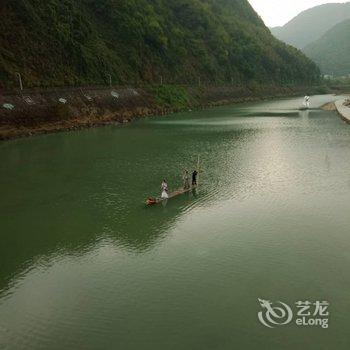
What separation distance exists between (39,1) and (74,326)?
290ft

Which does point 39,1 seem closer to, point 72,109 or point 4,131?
point 72,109

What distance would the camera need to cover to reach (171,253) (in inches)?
880

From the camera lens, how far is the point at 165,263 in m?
21.1

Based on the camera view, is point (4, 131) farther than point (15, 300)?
Yes

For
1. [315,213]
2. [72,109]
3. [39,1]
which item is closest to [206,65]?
[39,1]

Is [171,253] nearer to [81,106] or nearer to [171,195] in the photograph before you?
[171,195]

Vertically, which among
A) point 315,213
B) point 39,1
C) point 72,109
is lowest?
point 315,213

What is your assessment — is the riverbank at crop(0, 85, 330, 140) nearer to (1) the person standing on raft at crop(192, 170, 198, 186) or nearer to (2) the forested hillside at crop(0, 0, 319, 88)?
(2) the forested hillside at crop(0, 0, 319, 88)
